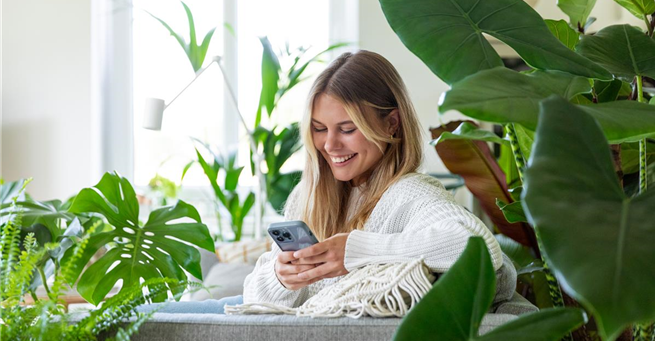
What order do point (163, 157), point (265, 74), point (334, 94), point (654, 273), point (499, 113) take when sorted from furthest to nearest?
point (163, 157)
point (265, 74)
point (334, 94)
point (499, 113)
point (654, 273)

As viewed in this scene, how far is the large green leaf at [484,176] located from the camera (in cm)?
225

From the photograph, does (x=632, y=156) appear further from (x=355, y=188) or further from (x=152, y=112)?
(x=152, y=112)

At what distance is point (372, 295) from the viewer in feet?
3.41

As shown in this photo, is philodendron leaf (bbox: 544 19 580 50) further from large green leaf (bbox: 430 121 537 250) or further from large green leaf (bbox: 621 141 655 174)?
large green leaf (bbox: 430 121 537 250)

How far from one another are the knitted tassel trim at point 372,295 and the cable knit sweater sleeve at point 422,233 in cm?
3

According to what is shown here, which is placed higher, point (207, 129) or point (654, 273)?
point (654, 273)

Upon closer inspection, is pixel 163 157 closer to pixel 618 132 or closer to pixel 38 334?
pixel 38 334

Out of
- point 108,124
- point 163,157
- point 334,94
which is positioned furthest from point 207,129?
point 334,94

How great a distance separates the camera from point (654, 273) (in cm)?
50

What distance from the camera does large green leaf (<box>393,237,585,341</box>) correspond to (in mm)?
661

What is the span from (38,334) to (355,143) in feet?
3.06

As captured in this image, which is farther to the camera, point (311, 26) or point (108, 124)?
point (311, 26)

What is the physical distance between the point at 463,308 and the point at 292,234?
0.61m

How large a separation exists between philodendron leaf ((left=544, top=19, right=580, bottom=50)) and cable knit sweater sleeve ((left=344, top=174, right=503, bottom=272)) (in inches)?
15.2
